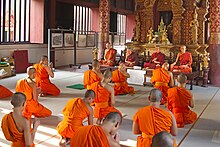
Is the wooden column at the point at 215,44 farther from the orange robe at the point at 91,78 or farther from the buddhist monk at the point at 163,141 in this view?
the buddhist monk at the point at 163,141

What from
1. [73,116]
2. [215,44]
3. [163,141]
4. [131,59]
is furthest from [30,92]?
[215,44]

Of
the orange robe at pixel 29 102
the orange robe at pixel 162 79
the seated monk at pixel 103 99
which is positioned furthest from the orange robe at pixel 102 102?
the orange robe at pixel 162 79

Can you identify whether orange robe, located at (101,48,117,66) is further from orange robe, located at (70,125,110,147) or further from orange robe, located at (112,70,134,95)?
orange robe, located at (70,125,110,147)

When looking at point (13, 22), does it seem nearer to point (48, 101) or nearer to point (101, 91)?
point (48, 101)

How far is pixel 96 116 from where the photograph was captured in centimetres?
640

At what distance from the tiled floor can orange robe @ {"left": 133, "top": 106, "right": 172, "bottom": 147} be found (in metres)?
1.16

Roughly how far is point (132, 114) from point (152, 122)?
333cm

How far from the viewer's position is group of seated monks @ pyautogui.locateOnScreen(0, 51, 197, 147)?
10.8 feet

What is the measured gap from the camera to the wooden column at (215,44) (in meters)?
12.3

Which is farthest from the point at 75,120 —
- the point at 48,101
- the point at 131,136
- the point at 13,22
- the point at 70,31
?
the point at 70,31

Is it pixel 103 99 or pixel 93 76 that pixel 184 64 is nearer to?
pixel 93 76

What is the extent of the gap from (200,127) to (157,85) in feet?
7.96

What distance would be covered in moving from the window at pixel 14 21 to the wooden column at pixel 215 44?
8900mm

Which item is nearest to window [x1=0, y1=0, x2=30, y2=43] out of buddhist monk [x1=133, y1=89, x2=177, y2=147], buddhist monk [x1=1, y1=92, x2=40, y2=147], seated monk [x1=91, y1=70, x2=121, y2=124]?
seated monk [x1=91, y1=70, x2=121, y2=124]
